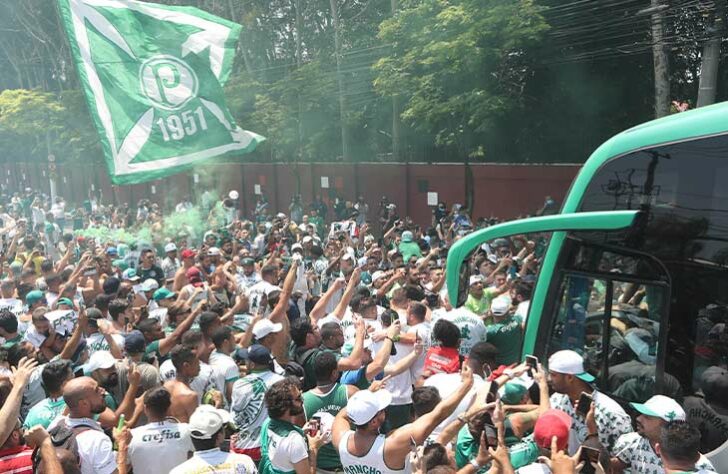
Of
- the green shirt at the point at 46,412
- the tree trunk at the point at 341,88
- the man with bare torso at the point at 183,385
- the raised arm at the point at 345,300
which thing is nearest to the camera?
the green shirt at the point at 46,412

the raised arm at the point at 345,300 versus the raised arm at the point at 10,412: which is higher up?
the raised arm at the point at 10,412

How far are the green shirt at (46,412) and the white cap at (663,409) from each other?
3.80m

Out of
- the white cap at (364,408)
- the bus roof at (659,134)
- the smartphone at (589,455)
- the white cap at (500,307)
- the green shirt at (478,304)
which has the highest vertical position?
the bus roof at (659,134)

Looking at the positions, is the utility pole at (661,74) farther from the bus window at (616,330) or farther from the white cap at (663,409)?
the white cap at (663,409)

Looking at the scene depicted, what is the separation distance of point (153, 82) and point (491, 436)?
31.8 feet

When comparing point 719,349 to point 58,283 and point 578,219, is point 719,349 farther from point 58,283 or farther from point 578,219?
point 58,283

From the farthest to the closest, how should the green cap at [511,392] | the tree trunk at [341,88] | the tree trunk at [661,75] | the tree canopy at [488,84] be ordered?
the tree trunk at [341,88]
the tree canopy at [488,84]
the tree trunk at [661,75]
the green cap at [511,392]

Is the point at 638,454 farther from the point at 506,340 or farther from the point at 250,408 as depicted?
the point at 506,340

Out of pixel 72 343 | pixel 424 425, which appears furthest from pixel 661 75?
pixel 424 425

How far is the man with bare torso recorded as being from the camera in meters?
5.51

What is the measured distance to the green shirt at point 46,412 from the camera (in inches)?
207

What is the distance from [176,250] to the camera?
1412 centimetres

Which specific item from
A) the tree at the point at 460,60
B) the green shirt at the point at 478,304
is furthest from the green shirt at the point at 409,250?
the tree at the point at 460,60

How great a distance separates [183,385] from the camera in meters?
5.68
